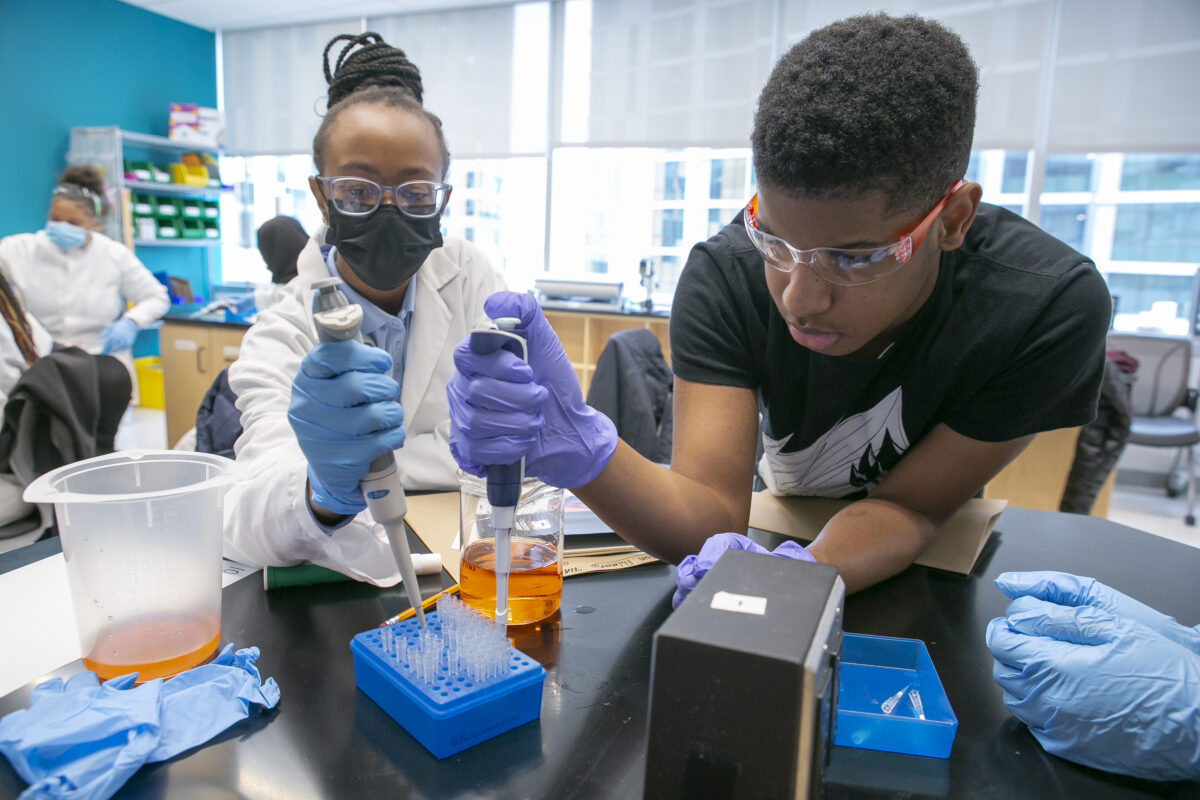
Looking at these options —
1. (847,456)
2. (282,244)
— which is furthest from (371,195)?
(282,244)

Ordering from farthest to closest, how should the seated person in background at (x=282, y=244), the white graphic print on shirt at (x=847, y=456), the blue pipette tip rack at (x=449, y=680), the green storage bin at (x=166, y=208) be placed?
1. the green storage bin at (x=166, y=208)
2. the seated person in background at (x=282, y=244)
3. the white graphic print on shirt at (x=847, y=456)
4. the blue pipette tip rack at (x=449, y=680)

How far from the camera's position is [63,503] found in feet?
2.13

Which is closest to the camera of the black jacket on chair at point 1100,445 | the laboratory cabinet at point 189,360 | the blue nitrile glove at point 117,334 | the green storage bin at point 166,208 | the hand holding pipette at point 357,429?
the hand holding pipette at point 357,429

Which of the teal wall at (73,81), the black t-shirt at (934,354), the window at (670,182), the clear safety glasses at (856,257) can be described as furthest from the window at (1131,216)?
the teal wall at (73,81)

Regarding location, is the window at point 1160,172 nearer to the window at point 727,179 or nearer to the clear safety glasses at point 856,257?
the window at point 727,179

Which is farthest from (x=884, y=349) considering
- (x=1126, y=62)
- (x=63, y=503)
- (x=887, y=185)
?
(x=1126, y=62)

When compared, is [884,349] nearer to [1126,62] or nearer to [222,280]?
[1126,62]

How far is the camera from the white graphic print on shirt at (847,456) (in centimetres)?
111

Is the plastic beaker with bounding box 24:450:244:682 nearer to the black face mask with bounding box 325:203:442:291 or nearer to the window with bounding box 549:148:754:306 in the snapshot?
→ the black face mask with bounding box 325:203:442:291

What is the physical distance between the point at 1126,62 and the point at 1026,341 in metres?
4.35

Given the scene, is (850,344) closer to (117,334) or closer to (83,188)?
(117,334)

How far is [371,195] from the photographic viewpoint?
50.2 inches

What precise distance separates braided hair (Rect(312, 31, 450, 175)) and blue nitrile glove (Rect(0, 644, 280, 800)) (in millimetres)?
968

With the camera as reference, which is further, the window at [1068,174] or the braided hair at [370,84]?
the window at [1068,174]
